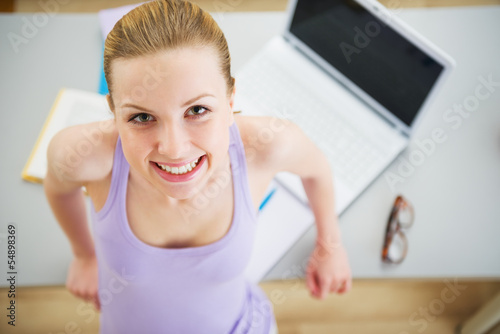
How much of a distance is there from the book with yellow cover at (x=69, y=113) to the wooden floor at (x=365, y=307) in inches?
23.7

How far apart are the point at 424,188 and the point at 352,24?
0.40m

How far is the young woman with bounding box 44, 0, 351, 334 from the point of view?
0.53m

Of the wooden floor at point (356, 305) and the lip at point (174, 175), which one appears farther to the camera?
the wooden floor at point (356, 305)

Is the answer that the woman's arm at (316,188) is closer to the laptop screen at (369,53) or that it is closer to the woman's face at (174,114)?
the woman's face at (174,114)

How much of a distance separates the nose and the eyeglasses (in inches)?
21.7

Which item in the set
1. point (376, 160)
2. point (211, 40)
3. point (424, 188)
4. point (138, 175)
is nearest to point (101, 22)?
point (138, 175)

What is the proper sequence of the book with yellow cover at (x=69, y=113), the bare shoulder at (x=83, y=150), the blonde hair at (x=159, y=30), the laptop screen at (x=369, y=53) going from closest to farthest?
1. the blonde hair at (x=159, y=30)
2. the bare shoulder at (x=83, y=150)
3. the laptop screen at (x=369, y=53)
4. the book with yellow cover at (x=69, y=113)

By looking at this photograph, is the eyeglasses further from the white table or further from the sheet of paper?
the sheet of paper

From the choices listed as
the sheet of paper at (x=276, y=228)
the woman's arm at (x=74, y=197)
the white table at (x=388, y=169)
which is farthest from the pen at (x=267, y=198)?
the woman's arm at (x=74, y=197)

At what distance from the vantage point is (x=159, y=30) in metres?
0.51

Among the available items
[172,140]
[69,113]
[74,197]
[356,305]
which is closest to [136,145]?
[172,140]

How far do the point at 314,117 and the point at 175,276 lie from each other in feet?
1.61

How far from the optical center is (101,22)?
1.04m

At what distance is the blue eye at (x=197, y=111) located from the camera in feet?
1.83
